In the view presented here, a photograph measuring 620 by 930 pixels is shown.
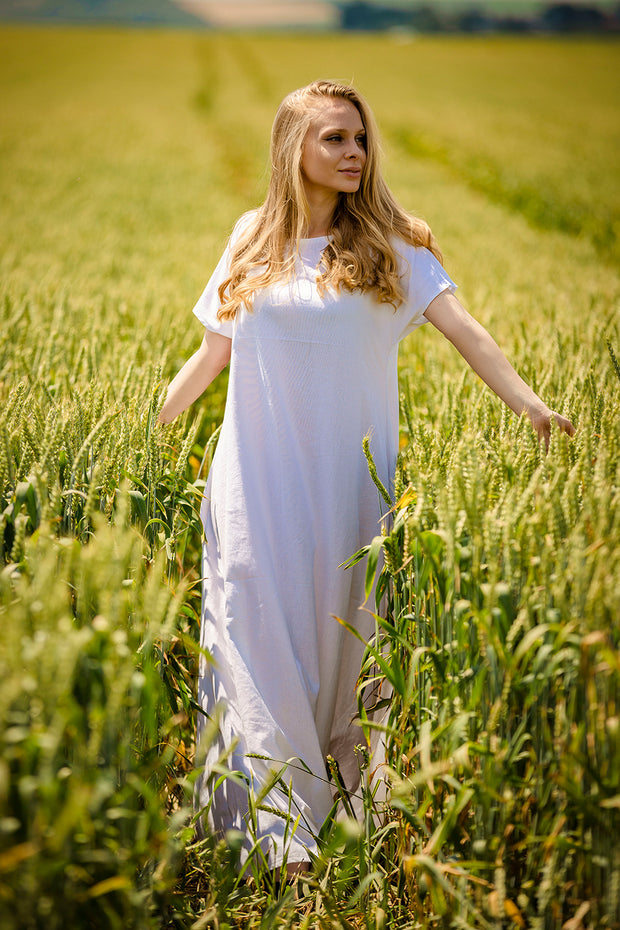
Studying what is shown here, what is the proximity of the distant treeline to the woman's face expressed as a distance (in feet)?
228

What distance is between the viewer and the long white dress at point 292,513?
5.76ft

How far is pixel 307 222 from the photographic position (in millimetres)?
1870

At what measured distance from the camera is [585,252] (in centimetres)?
726

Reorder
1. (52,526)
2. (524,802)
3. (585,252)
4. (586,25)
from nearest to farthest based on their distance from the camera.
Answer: (524,802) → (52,526) → (585,252) → (586,25)

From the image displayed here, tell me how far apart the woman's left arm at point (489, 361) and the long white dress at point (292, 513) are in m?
0.05

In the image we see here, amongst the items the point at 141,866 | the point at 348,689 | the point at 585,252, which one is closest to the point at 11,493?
the point at 141,866

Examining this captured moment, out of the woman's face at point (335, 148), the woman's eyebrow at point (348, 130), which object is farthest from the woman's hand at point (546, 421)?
the woman's eyebrow at point (348, 130)

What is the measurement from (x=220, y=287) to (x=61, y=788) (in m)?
1.30

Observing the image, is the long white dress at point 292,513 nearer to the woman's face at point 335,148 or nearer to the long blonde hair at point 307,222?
the long blonde hair at point 307,222

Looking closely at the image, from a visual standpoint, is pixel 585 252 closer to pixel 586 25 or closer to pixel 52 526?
pixel 52 526

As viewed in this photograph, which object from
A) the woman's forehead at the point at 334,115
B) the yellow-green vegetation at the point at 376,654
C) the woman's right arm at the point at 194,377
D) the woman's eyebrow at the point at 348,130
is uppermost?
the woman's forehead at the point at 334,115

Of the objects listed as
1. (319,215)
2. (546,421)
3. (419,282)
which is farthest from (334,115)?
(546,421)

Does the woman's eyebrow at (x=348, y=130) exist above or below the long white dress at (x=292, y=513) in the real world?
above

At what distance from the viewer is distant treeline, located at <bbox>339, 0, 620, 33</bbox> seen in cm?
6078
